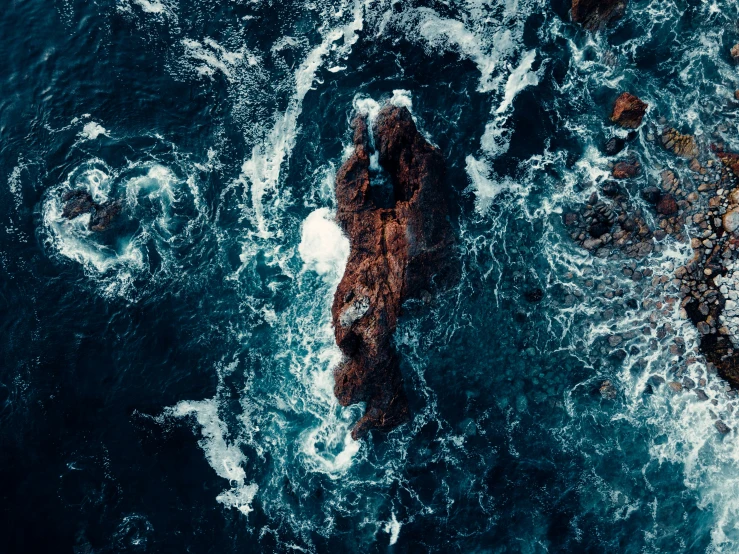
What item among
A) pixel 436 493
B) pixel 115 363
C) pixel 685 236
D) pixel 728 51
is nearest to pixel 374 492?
pixel 436 493

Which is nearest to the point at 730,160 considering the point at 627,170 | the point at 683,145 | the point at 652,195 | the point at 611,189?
the point at 683,145

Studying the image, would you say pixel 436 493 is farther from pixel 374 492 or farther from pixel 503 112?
pixel 503 112

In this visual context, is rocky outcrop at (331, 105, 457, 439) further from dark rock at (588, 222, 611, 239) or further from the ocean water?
dark rock at (588, 222, 611, 239)

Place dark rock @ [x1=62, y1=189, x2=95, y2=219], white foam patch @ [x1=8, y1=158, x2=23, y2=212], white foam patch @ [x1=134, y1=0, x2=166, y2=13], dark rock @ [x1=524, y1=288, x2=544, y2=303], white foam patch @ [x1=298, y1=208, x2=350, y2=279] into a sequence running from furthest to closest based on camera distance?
white foam patch @ [x1=134, y1=0, x2=166, y2=13]
white foam patch @ [x1=8, y1=158, x2=23, y2=212]
dark rock @ [x1=62, y1=189, x2=95, y2=219]
white foam patch @ [x1=298, y1=208, x2=350, y2=279]
dark rock @ [x1=524, y1=288, x2=544, y2=303]

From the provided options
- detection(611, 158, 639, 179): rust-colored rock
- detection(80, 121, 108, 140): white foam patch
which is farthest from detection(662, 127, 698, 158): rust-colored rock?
detection(80, 121, 108, 140): white foam patch

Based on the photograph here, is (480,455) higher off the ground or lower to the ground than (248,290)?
lower
